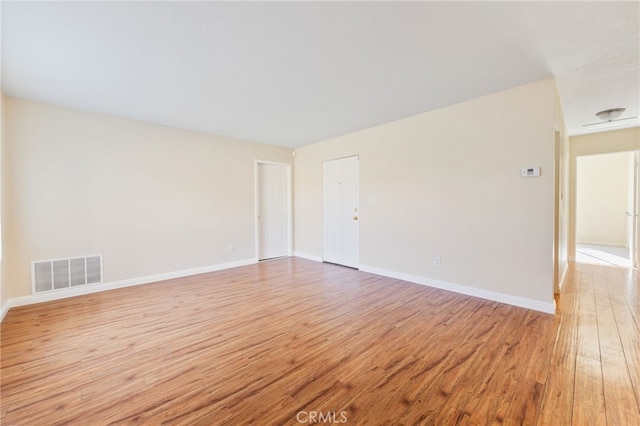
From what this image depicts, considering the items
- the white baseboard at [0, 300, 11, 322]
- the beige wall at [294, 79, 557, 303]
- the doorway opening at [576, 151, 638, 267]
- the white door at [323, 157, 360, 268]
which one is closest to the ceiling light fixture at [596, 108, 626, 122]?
the beige wall at [294, 79, 557, 303]

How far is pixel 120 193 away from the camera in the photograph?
3.81m

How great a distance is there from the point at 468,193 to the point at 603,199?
22.7ft

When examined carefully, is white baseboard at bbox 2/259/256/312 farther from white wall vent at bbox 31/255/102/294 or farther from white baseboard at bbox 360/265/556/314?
white baseboard at bbox 360/265/556/314

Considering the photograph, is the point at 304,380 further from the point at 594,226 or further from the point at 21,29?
the point at 594,226

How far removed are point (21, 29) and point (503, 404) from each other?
4.17 metres

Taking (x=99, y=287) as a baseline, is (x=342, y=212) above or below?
above

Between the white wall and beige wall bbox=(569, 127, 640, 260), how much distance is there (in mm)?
2505

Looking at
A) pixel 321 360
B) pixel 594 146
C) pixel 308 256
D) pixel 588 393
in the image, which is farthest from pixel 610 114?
pixel 308 256

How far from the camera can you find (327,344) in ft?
7.31

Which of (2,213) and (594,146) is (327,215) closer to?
(2,213)

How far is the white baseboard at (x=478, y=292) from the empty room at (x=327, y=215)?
0.07 feet

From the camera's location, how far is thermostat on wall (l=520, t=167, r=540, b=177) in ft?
9.30

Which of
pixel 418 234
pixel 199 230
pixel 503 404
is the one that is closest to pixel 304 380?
pixel 503 404

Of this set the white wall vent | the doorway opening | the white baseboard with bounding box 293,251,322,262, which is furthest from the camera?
the doorway opening
